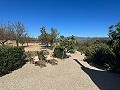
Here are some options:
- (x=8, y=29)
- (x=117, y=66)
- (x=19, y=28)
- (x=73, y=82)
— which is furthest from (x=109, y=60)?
(x=19, y=28)

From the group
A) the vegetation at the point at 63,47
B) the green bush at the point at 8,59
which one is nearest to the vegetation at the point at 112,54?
the vegetation at the point at 63,47

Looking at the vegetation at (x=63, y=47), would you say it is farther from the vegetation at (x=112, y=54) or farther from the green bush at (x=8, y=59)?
the green bush at (x=8, y=59)

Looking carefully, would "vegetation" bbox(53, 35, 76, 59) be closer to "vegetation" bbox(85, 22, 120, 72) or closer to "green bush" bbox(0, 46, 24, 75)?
"vegetation" bbox(85, 22, 120, 72)

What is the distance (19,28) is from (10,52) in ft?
99.8

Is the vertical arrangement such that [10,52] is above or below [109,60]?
above

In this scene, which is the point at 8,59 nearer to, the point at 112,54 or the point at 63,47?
the point at 112,54

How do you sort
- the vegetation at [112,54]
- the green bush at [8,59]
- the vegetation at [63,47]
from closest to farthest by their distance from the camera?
the green bush at [8,59] < the vegetation at [112,54] < the vegetation at [63,47]

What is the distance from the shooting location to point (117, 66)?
1658cm

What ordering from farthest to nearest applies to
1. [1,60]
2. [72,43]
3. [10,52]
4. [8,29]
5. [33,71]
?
[8,29], [72,43], [33,71], [10,52], [1,60]

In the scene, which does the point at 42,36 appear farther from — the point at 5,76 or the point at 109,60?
the point at 5,76

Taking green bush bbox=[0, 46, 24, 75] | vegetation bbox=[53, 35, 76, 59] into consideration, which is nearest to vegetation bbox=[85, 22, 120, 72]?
Answer: vegetation bbox=[53, 35, 76, 59]

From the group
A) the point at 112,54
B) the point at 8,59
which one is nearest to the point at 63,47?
the point at 112,54

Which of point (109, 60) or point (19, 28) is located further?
point (19, 28)

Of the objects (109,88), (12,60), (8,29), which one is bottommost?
(109,88)
